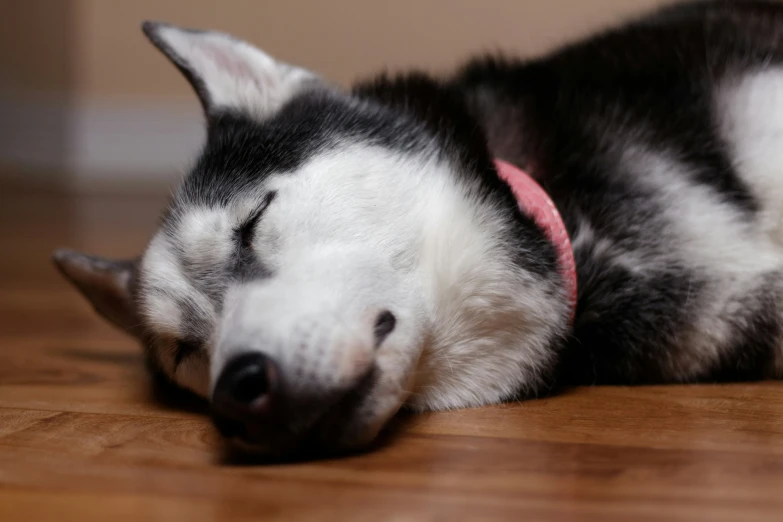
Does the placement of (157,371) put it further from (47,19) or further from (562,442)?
(47,19)

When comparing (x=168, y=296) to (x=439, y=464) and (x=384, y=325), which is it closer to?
(x=384, y=325)

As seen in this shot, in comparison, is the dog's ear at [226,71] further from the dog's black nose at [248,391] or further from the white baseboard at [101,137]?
the white baseboard at [101,137]

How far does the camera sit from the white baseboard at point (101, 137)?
6156 millimetres

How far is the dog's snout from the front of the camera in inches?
58.6

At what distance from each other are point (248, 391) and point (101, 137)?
5489 millimetres

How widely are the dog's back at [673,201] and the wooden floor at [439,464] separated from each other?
9cm

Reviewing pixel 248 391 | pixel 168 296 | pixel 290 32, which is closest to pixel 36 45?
pixel 290 32

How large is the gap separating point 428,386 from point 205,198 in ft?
1.81

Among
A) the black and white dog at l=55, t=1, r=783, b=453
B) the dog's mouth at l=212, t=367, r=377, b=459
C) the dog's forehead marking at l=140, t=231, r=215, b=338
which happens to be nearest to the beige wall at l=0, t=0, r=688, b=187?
the black and white dog at l=55, t=1, r=783, b=453

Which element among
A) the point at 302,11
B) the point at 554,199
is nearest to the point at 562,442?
the point at 554,199

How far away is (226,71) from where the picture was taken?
1990mm

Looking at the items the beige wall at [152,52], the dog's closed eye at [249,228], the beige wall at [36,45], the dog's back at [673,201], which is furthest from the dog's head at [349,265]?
the beige wall at [36,45]

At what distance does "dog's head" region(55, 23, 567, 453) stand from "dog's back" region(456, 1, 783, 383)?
0.13 m

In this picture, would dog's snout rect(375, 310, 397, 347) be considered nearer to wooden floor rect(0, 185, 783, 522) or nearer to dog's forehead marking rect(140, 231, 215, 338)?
wooden floor rect(0, 185, 783, 522)
